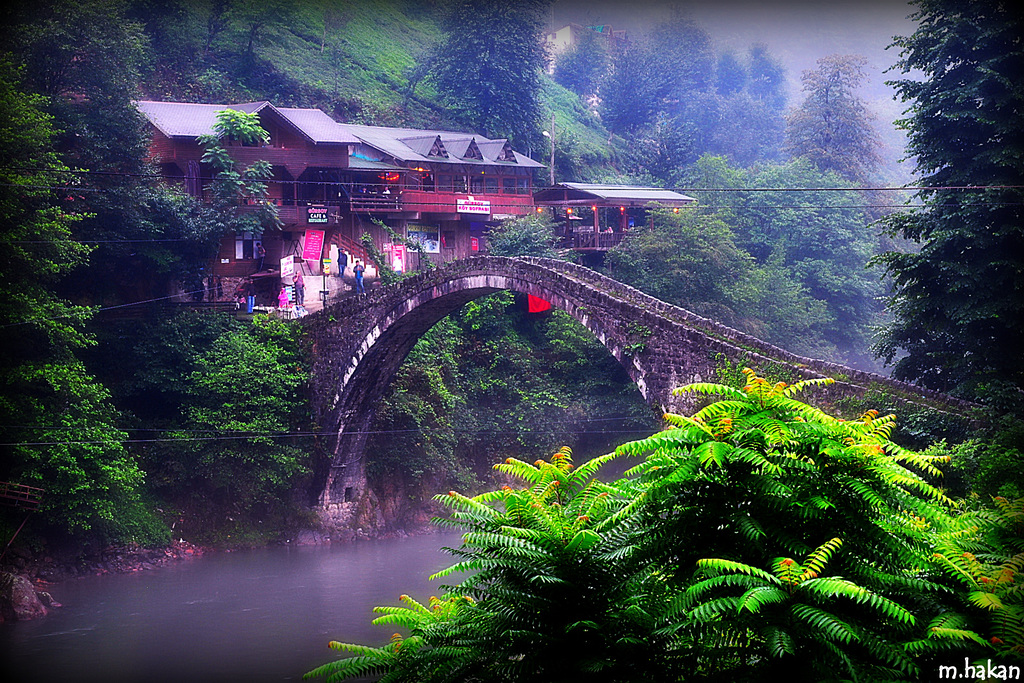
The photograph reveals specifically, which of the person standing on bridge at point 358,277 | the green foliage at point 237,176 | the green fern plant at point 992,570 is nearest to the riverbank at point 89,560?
the green foliage at point 237,176

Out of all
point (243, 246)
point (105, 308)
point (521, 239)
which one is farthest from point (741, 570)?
point (521, 239)

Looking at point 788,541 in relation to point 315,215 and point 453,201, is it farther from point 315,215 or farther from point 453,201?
point 453,201

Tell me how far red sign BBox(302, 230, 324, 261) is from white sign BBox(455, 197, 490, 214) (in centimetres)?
605

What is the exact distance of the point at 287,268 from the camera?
92.7 ft

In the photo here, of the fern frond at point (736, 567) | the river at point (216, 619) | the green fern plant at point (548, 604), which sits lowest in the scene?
the river at point (216, 619)

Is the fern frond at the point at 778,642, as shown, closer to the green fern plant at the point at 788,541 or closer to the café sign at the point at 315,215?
the green fern plant at the point at 788,541

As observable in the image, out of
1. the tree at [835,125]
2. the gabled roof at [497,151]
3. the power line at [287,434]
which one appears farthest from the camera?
the tree at [835,125]

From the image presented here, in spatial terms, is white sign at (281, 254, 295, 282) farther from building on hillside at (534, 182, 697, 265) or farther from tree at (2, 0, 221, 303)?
building on hillside at (534, 182, 697, 265)

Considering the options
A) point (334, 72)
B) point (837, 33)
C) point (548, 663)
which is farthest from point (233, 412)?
point (837, 33)

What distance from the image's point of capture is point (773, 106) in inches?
2498

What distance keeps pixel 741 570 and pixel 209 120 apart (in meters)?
28.9

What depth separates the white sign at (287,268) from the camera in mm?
28062

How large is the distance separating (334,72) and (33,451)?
29875 millimetres

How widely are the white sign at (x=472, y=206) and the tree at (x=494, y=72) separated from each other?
7.73 metres
